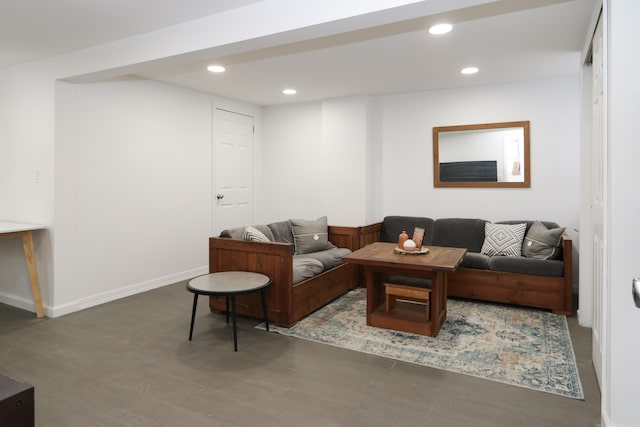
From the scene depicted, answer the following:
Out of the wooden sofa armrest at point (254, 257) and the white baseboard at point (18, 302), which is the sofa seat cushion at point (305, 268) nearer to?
the wooden sofa armrest at point (254, 257)

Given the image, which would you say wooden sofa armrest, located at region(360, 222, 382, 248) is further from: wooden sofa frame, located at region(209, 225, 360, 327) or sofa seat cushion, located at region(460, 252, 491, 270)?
sofa seat cushion, located at region(460, 252, 491, 270)

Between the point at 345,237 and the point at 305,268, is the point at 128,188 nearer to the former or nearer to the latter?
the point at 305,268

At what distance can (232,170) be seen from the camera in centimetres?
572

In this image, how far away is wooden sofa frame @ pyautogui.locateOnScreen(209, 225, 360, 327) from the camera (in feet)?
11.2

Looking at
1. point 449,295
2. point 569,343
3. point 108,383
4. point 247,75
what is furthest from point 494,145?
point 108,383

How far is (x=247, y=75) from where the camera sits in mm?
4363

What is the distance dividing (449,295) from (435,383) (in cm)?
190

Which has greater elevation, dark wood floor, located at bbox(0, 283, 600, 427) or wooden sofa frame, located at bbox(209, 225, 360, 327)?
wooden sofa frame, located at bbox(209, 225, 360, 327)

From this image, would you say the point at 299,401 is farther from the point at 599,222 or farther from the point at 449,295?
the point at 449,295

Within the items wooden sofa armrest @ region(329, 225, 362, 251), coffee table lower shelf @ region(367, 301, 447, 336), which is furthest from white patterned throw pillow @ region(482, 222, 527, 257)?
wooden sofa armrest @ region(329, 225, 362, 251)

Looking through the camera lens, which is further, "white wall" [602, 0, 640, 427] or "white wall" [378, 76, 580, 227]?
"white wall" [378, 76, 580, 227]

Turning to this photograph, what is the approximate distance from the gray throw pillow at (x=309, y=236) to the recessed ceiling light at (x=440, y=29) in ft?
7.97

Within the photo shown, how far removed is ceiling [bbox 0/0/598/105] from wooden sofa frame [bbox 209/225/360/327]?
1.58m

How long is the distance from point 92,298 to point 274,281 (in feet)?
6.43
